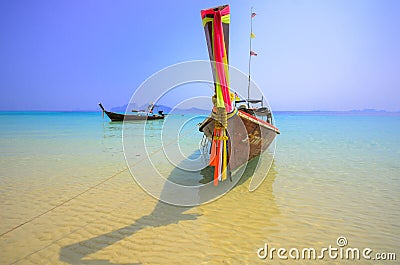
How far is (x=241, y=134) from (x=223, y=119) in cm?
152

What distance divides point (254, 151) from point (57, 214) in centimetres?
586

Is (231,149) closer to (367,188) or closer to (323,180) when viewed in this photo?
(323,180)

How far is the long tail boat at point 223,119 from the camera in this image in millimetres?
3846

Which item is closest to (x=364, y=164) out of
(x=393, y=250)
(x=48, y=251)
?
(x=393, y=250)

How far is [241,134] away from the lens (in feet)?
19.6

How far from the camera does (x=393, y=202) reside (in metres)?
4.97

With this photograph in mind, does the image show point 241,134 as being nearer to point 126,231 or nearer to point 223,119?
point 223,119

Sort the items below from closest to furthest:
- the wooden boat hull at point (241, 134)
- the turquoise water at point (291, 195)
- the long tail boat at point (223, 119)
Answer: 1. the turquoise water at point (291, 195)
2. the long tail boat at point (223, 119)
3. the wooden boat hull at point (241, 134)

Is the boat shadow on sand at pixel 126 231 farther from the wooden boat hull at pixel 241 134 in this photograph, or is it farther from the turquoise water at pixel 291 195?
→ the wooden boat hull at pixel 241 134

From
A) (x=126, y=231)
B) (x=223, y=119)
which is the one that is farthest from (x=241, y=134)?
(x=126, y=231)

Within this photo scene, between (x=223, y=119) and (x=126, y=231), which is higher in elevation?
(x=223, y=119)

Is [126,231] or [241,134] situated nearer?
[126,231]

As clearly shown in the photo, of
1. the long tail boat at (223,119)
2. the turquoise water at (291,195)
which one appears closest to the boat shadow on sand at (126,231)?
the turquoise water at (291,195)

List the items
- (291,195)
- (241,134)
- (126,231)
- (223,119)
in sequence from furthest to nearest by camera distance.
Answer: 1. (241,134)
2. (291,195)
3. (223,119)
4. (126,231)
